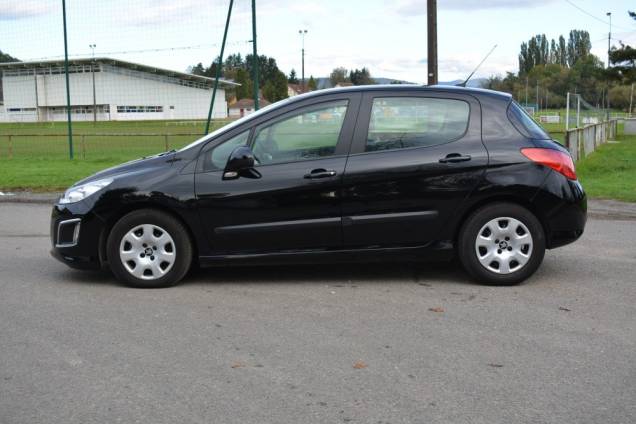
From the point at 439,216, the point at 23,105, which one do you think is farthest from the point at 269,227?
the point at 23,105

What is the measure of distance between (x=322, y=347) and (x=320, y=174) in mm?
1815

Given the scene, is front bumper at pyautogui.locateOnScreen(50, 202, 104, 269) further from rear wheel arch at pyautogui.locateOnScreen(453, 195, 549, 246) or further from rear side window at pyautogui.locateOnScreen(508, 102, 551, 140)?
rear side window at pyautogui.locateOnScreen(508, 102, 551, 140)

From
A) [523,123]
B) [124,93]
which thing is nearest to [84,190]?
[523,123]

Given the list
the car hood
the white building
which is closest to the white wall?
the white building

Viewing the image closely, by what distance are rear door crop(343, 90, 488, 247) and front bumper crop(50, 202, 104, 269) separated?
6.78 feet

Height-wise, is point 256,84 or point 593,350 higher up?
point 256,84

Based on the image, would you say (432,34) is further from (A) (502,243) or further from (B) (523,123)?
(A) (502,243)

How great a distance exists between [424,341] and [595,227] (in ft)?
17.6

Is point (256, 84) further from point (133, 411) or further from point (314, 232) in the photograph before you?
point (133, 411)

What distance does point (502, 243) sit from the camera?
20.5ft

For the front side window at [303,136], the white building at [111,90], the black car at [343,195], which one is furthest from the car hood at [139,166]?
the white building at [111,90]

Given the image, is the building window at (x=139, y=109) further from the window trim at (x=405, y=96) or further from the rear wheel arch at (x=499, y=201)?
the rear wheel arch at (x=499, y=201)

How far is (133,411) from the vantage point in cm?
374

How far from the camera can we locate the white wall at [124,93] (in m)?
36.0
